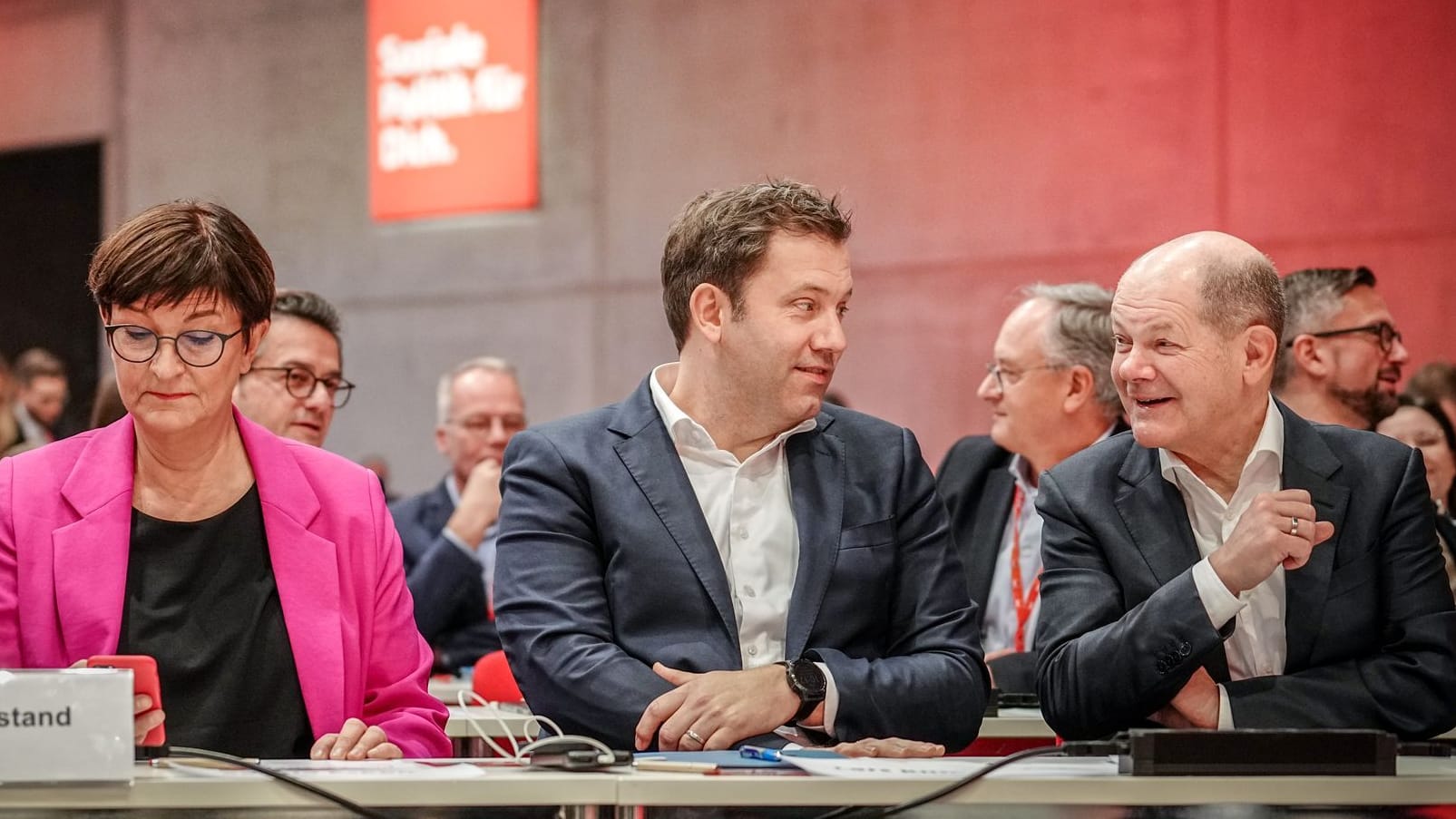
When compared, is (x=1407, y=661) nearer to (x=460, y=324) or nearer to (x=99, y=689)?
(x=99, y=689)

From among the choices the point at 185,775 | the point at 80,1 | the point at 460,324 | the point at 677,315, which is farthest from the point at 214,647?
the point at 80,1

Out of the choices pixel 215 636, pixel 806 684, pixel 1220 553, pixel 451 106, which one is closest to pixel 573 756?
pixel 806 684

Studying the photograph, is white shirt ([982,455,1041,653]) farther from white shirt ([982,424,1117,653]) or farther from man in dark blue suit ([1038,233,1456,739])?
man in dark blue suit ([1038,233,1456,739])

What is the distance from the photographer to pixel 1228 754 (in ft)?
5.52

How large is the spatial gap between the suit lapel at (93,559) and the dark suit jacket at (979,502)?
78.4 inches

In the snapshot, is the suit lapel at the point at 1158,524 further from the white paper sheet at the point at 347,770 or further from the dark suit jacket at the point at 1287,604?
the white paper sheet at the point at 347,770

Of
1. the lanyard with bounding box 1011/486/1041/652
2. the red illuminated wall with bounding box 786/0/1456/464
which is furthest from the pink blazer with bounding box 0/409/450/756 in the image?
the red illuminated wall with bounding box 786/0/1456/464

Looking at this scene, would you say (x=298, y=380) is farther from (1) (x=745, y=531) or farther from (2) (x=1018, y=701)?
(2) (x=1018, y=701)

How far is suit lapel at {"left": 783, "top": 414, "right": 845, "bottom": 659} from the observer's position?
245cm

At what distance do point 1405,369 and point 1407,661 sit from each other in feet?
11.6

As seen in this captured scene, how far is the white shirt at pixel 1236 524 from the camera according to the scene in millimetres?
2447

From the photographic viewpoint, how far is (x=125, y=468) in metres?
2.31

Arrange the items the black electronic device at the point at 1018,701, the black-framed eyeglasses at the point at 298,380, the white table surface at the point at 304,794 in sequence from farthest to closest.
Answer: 1. the black-framed eyeglasses at the point at 298,380
2. the black electronic device at the point at 1018,701
3. the white table surface at the point at 304,794

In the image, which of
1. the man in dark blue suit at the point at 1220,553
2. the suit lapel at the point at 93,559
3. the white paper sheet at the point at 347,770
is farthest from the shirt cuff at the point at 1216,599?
the suit lapel at the point at 93,559
